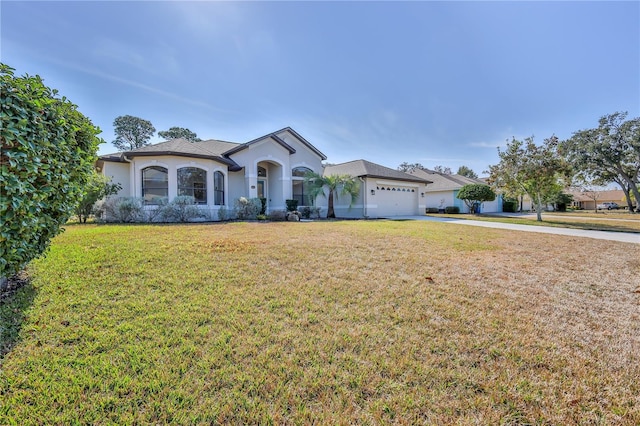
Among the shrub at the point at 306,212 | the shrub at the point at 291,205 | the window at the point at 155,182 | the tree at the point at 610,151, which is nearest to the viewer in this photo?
the window at the point at 155,182

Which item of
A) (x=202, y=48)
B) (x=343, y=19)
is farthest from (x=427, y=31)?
(x=202, y=48)

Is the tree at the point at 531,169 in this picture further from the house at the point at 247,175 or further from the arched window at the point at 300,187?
the arched window at the point at 300,187

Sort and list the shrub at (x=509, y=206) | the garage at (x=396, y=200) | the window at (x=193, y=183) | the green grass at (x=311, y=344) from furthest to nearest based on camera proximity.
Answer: the shrub at (x=509, y=206)
the garage at (x=396, y=200)
the window at (x=193, y=183)
the green grass at (x=311, y=344)

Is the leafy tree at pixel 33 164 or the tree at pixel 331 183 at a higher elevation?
the tree at pixel 331 183

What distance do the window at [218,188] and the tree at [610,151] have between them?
132ft

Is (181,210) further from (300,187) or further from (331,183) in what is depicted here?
(331,183)

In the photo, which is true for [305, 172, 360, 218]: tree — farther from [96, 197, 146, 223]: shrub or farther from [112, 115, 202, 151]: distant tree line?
[112, 115, 202, 151]: distant tree line

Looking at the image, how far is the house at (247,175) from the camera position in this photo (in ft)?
47.7

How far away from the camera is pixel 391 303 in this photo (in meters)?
3.91

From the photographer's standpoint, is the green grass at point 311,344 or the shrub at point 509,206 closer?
the green grass at point 311,344

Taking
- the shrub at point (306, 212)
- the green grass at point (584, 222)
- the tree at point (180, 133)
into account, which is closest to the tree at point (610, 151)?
the green grass at point (584, 222)

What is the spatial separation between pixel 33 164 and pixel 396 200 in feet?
73.2

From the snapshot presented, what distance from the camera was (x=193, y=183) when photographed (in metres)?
15.4

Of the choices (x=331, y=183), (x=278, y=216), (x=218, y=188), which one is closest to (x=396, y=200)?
(x=331, y=183)
